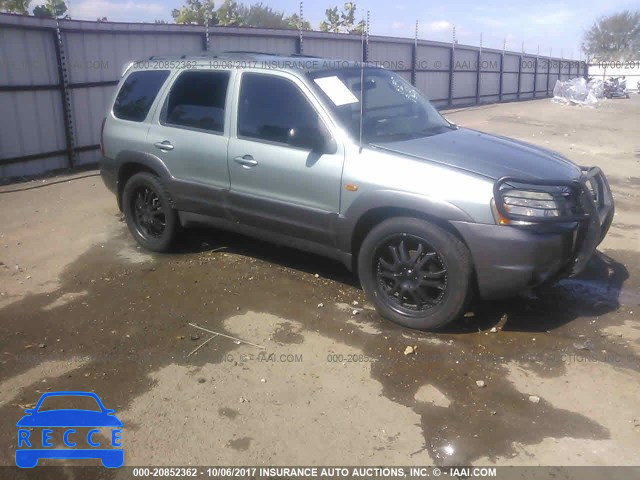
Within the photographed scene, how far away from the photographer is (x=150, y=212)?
6027 mm

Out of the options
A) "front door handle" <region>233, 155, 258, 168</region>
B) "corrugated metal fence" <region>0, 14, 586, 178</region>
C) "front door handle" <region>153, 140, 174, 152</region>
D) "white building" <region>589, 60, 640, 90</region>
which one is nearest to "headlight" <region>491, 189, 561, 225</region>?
"front door handle" <region>233, 155, 258, 168</region>

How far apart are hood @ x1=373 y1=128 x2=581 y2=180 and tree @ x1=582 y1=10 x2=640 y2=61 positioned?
66.3 m

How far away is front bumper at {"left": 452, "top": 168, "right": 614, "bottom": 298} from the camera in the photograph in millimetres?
3889

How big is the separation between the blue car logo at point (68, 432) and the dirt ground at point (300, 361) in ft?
0.21

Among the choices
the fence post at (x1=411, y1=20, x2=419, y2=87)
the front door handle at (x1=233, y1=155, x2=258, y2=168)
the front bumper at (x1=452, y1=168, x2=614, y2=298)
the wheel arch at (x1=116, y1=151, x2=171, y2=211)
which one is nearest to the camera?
the front bumper at (x1=452, y1=168, x2=614, y2=298)

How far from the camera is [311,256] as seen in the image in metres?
5.99

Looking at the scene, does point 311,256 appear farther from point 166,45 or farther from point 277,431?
point 166,45

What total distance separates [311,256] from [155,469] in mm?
3203

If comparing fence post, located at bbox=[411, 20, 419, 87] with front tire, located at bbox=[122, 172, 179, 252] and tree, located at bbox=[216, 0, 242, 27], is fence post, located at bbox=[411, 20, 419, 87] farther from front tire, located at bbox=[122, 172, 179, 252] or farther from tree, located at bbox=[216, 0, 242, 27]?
tree, located at bbox=[216, 0, 242, 27]

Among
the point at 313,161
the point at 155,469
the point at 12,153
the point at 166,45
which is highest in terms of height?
the point at 166,45

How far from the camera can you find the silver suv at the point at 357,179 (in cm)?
399

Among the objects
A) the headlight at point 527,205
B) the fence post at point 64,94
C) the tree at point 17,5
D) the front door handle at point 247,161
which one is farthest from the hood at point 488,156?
the tree at point 17,5

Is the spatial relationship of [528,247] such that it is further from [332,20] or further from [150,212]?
[332,20]

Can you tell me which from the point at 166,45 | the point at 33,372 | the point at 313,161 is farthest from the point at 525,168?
the point at 166,45
